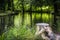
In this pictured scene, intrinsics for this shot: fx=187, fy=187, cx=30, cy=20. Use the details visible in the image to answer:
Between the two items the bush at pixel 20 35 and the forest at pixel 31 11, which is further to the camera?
the forest at pixel 31 11

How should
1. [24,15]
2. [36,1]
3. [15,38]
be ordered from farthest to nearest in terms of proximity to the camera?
[24,15] → [36,1] → [15,38]

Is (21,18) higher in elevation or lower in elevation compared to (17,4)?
lower

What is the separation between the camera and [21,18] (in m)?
7.49

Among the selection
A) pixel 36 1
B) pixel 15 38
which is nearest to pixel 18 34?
pixel 15 38

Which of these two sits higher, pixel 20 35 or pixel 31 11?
pixel 31 11

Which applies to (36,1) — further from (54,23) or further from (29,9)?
(54,23)

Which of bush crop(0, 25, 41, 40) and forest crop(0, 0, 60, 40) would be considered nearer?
bush crop(0, 25, 41, 40)

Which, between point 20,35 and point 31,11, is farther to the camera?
point 31,11

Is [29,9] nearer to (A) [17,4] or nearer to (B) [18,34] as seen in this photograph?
(A) [17,4]

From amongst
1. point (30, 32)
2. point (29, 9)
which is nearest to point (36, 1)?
point (29, 9)

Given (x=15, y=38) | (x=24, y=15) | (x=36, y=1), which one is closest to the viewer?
(x=15, y=38)

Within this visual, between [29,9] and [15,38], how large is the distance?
358cm

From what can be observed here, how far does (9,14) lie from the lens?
7.22 metres

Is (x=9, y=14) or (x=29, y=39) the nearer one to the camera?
(x=29, y=39)
